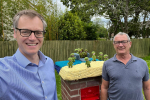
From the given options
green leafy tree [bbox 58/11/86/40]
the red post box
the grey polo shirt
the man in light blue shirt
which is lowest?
the red post box

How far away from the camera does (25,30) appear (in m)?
0.86

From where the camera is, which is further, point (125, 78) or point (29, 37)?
point (125, 78)

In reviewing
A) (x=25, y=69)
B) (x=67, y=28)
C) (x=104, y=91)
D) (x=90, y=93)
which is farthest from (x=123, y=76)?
(x=67, y=28)

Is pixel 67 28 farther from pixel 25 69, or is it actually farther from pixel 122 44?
pixel 25 69

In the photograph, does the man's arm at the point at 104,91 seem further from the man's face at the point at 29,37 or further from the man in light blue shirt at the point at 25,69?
the man's face at the point at 29,37

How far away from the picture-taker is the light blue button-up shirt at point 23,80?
0.76 m

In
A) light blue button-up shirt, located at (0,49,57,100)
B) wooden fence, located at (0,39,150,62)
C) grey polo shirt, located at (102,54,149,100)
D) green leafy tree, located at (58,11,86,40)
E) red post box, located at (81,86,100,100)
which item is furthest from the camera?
green leafy tree, located at (58,11,86,40)

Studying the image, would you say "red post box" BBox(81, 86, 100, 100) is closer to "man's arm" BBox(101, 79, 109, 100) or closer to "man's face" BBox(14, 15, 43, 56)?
"man's arm" BBox(101, 79, 109, 100)

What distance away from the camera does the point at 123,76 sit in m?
1.47

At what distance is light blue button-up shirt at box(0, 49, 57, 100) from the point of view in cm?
76

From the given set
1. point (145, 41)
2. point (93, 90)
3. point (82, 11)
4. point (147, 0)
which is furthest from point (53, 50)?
point (147, 0)

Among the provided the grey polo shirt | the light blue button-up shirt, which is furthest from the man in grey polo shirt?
the light blue button-up shirt

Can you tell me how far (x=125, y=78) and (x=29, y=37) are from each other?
1358 mm

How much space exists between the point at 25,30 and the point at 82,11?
997cm
